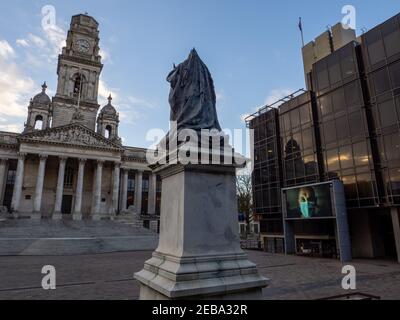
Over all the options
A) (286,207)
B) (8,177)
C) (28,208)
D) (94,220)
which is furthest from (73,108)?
(286,207)

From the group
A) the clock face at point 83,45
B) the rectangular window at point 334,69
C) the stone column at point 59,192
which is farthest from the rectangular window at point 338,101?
the clock face at point 83,45

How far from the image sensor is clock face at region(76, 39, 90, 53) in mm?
63812

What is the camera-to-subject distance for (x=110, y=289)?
10.1 metres

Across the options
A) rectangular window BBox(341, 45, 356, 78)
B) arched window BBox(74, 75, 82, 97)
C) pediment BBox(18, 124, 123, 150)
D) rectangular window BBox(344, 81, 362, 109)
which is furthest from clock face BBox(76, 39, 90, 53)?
rectangular window BBox(344, 81, 362, 109)

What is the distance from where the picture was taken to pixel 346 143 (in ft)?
85.4

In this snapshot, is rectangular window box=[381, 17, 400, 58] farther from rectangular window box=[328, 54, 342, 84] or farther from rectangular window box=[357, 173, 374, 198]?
rectangular window box=[357, 173, 374, 198]

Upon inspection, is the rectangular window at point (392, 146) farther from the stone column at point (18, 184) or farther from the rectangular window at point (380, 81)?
the stone column at point (18, 184)

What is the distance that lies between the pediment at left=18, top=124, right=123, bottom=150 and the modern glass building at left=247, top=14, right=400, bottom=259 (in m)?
32.0

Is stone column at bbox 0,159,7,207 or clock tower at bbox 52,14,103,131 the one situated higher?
clock tower at bbox 52,14,103,131

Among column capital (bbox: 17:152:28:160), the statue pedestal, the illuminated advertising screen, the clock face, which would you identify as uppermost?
the clock face

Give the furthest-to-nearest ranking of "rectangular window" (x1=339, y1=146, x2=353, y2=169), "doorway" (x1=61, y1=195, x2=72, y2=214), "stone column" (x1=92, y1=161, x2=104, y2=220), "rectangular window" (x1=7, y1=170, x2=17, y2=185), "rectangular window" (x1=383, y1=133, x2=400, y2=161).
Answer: "doorway" (x1=61, y1=195, x2=72, y2=214) < "rectangular window" (x1=7, y1=170, x2=17, y2=185) < "stone column" (x1=92, y1=161, x2=104, y2=220) < "rectangular window" (x1=339, y1=146, x2=353, y2=169) < "rectangular window" (x1=383, y1=133, x2=400, y2=161)

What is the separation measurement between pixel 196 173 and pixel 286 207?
27501 mm

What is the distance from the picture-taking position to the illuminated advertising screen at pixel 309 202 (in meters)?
25.3
